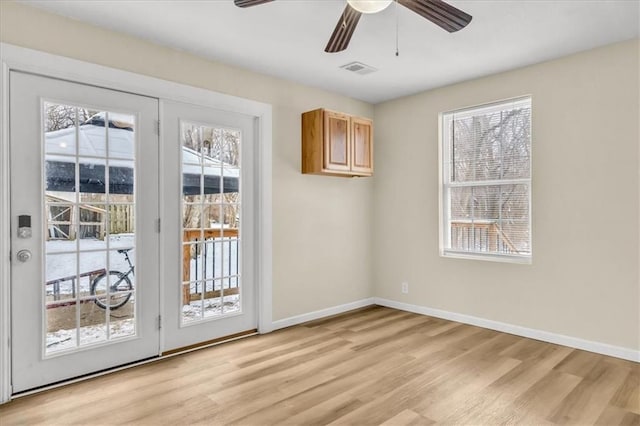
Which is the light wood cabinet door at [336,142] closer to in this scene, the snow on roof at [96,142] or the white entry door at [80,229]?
the white entry door at [80,229]

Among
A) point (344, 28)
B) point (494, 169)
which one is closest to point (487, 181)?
point (494, 169)

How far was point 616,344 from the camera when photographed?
3.31 m

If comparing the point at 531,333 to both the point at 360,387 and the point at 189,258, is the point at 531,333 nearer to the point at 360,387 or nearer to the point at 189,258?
the point at 360,387

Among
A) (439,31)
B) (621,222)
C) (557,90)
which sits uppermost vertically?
(439,31)

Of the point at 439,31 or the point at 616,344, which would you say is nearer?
the point at 439,31

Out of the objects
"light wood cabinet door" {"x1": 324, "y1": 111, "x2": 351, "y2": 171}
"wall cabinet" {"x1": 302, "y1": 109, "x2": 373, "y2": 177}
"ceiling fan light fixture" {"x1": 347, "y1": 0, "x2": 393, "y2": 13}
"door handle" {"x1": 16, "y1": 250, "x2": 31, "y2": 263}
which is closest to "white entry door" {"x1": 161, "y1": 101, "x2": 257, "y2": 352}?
"wall cabinet" {"x1": 302, "y1": 109, "x2": 373, "y2": 177}

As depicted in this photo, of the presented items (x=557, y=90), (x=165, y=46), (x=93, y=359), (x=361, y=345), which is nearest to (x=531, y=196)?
(x=557, y=90)

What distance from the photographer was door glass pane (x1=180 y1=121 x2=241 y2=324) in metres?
3.50

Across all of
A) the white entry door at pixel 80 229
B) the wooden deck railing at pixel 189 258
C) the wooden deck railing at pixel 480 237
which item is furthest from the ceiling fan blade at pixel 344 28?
the wooden deck railing at pixel 480 237

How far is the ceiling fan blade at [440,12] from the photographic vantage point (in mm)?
2123

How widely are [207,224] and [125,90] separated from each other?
1.29 metres

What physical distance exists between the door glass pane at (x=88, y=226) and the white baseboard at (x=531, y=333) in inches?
122

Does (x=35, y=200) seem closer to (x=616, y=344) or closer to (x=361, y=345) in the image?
(x=361, y=345)

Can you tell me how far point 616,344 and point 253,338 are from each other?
3.18m
